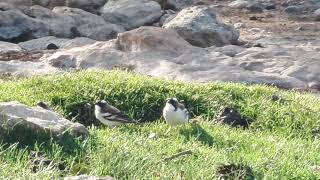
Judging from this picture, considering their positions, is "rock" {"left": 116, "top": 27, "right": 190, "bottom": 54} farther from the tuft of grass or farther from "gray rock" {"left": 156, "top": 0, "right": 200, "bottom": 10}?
"gray rock" {"left": 156, "top": 0, "right": 200, "bottom": 10}

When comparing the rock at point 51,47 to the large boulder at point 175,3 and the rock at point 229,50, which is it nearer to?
the rock at point 229,50

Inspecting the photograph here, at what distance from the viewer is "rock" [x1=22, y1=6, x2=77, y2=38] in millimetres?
18312

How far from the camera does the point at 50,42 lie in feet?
54.2

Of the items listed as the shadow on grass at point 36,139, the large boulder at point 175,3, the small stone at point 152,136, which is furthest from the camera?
the large boulder at point 175,3

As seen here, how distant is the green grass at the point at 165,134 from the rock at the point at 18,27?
6913 mm

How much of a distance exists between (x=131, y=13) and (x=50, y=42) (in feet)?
14.1

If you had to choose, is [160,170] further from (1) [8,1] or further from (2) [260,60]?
(1) [8,1]

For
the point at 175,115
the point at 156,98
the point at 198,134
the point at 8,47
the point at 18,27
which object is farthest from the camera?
the point at 18,27

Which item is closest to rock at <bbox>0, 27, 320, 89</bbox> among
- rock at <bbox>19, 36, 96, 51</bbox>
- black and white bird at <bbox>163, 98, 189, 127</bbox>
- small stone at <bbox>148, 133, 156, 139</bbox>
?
rock at <bbox>19, 36, 96, 51</bbox>

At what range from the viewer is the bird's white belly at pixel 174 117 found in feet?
27.7

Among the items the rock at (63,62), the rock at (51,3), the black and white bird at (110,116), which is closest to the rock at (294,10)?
the rock at (51,3)

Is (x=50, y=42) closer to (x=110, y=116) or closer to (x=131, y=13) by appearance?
(x=131, y=13)

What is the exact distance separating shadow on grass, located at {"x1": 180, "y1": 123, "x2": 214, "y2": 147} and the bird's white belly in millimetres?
124

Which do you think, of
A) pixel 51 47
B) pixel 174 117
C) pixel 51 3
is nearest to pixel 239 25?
pixel 51 3
